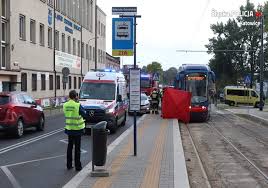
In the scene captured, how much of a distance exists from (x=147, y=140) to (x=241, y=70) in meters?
78.3

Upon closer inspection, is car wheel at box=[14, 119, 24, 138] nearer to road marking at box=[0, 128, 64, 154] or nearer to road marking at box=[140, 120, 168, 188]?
road marking at box=[0, 128, 64, 154]

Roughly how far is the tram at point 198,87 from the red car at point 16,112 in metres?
11.0

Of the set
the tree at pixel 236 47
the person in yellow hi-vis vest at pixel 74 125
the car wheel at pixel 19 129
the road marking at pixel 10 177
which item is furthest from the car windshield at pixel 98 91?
the tree at pixel 236 47

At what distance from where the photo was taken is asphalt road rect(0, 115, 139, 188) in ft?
34.4

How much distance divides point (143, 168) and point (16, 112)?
9.26 metres

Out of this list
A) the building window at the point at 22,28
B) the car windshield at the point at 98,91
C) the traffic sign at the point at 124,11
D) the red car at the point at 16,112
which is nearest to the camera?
the traffic sign at the point at 124,11

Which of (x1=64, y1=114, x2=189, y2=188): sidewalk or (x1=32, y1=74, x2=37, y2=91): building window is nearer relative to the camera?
(x1=64, y1=114, x2=189, y2=188): sidewalk

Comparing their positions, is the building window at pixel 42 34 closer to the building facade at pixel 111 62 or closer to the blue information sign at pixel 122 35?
the blue information sign at pixel 122 35

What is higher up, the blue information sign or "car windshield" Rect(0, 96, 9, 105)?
the blue information sign

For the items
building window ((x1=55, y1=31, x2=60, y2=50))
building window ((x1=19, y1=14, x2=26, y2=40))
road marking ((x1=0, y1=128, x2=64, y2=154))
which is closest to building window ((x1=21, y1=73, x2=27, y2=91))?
building window ((x1=19, y1=14, x2=26, y2=40))

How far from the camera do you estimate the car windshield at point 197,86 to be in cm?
2997

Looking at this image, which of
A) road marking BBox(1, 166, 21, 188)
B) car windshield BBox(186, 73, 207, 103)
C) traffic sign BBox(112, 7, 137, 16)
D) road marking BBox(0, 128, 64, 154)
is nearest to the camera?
road marking BBox(1, 166, 21, 188)

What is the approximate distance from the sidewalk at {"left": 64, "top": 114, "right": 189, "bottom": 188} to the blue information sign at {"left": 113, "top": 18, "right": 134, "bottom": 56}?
2.61 meters

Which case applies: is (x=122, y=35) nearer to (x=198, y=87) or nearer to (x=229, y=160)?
(x=229, y=160)
